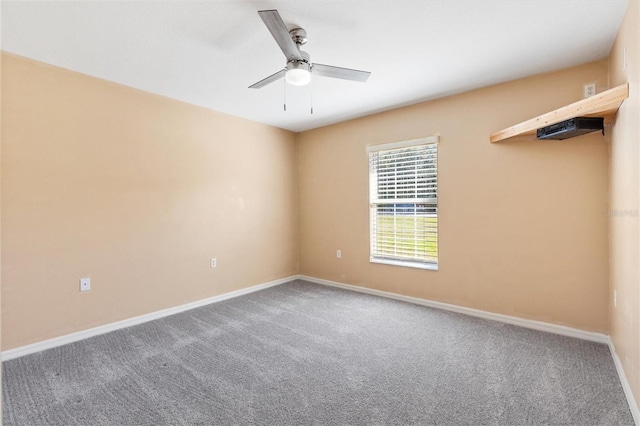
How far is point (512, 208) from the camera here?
11.4 feet

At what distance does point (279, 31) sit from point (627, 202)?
261 cm

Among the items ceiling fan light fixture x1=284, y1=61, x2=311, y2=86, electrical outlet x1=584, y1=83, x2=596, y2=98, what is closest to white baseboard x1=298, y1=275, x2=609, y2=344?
electrical outlet x1=584, y1=83, x2=596, y2=98

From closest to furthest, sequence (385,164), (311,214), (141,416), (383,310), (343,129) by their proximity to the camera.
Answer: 1. (141,416)
2. (383,310)
3. (385,164)
4. (343,129)
5. (311,214)

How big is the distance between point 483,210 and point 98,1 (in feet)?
12.3

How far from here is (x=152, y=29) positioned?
8.41ft

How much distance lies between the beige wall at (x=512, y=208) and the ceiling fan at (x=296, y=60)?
1.61m

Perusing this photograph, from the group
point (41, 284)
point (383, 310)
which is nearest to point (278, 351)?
point (383, 310)

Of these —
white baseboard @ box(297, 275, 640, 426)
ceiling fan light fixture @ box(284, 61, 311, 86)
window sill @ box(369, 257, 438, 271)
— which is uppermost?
ceiling fan light fixture @ box(284, 61, 311, 86)

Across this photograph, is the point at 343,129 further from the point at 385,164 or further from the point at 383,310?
the point at 383,310

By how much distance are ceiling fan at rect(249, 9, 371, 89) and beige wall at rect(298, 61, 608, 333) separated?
5.27 feet

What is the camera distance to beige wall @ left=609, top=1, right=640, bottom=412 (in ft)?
7.02

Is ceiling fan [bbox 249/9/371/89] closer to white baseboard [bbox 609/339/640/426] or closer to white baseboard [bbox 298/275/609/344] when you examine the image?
white baseboard [bbox 298/275/609/344]

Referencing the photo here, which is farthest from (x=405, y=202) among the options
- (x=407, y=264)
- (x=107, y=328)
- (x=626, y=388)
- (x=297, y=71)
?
(x=107, y=328)

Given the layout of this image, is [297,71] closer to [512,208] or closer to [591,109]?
[591,109]
